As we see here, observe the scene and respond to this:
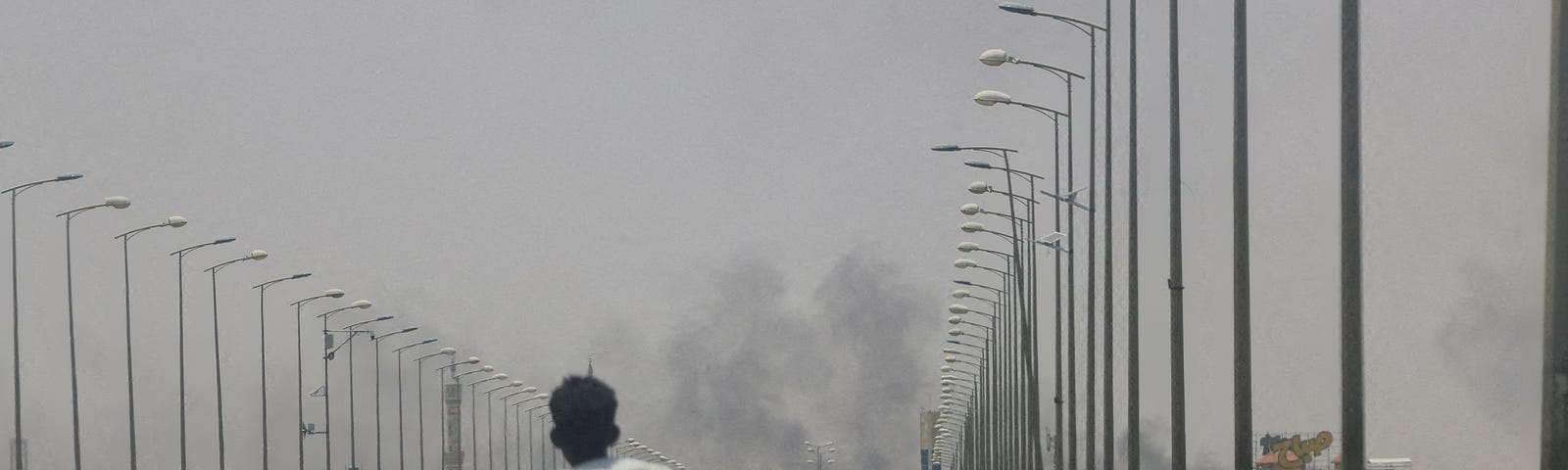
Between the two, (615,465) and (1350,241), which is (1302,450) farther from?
(615,465)

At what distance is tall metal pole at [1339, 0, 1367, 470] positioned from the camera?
26.4 metres

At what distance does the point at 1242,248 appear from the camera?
109ft

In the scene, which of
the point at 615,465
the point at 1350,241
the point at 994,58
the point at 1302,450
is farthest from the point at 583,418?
the point at 1302,450

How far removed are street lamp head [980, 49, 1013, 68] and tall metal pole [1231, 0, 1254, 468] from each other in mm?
13936

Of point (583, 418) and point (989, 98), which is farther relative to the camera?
point (989, 98)

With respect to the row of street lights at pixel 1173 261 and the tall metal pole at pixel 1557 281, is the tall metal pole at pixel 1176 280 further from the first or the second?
the tall metal pole at pixel 1557 281

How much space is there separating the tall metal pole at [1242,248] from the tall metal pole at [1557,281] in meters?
12.6

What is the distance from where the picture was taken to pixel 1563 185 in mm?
19578

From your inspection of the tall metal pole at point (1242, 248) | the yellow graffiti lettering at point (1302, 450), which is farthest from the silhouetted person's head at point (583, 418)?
the yellow graffiti lettering at point (1302, 450)

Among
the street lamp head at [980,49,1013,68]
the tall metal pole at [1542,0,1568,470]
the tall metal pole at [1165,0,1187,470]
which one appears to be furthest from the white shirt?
the street lamp head at [980,49,1013,68]

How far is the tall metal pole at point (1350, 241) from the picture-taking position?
26.4 m

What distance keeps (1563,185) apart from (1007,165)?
42.6m

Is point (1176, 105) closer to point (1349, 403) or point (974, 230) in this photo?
point (1349, 403)

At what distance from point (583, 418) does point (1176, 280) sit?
90.3ft
